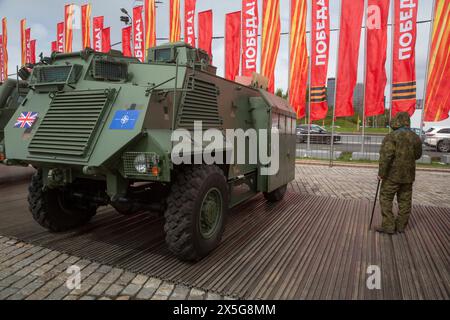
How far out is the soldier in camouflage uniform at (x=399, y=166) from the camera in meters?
4.45

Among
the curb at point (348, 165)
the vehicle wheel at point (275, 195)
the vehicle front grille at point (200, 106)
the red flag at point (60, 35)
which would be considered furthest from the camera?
the red flag at point (60, 35)

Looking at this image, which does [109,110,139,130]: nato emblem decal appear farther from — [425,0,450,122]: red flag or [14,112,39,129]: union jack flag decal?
[425,0,450,122]: red flag

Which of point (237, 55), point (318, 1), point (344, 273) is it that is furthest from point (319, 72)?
point (344, 273)

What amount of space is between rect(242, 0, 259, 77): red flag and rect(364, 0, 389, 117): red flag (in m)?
4.12

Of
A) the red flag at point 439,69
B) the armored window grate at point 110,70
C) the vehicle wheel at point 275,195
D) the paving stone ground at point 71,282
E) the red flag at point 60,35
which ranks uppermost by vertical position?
the red flag at point 60,35

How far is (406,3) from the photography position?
35.9 ft

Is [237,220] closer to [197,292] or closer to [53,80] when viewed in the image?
[197,292]

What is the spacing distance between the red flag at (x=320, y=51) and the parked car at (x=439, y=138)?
31.5 ft

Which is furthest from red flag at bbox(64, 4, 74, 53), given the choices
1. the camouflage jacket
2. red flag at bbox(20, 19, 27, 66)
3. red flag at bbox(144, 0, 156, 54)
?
the camouflage jacket

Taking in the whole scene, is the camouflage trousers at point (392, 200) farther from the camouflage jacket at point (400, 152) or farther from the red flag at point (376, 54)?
the red flag at point (376, 54)

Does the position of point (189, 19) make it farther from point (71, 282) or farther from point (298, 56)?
point (71, 282)

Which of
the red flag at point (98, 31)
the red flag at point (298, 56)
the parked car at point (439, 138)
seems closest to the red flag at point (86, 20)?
the red flag at point (98, 31)

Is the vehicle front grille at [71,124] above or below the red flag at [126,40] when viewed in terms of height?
below

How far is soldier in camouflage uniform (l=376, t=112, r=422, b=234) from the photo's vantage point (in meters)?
4.45
